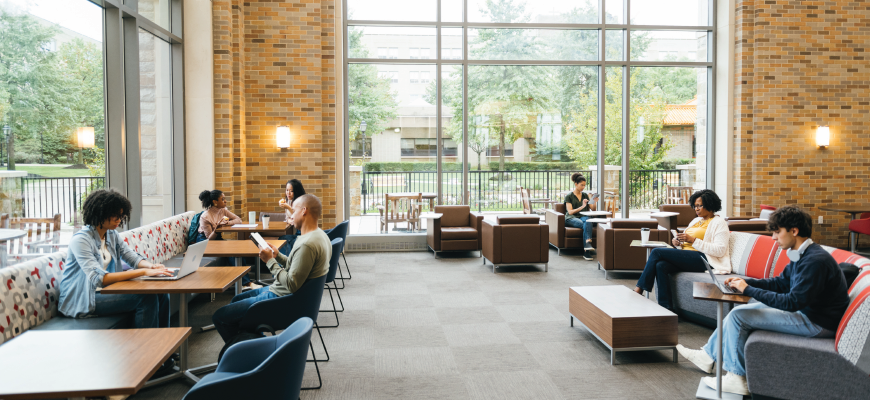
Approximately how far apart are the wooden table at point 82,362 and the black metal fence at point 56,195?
6.92 ft

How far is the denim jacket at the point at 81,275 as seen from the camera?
3.33m

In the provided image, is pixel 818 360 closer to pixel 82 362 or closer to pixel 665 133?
pixel 82 362

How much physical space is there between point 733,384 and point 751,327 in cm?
37

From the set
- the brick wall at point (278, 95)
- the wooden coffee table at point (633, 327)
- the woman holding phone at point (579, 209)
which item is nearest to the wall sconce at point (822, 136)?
the woman holding phone at point (579, 209)

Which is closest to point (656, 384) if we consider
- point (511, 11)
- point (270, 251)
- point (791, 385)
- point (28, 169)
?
point (791, 385)

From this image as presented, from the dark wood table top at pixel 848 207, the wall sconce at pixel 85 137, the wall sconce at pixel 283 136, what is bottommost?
the dark wood table top at pixel 848 207

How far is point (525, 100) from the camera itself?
8992mm

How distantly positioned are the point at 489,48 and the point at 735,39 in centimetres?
385

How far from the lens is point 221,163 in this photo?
7.18 metres

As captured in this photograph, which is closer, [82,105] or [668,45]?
[82,105]

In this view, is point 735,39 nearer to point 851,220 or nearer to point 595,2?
point 595,2

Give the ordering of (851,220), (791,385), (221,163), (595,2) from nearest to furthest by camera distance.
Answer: (791,385), (221,163), (851,220), (595,2)

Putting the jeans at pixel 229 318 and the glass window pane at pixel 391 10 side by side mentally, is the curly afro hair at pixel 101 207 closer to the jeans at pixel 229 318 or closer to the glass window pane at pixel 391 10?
the jeans at pixel 229 318

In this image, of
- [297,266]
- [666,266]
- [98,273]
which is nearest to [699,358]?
[666,266]
